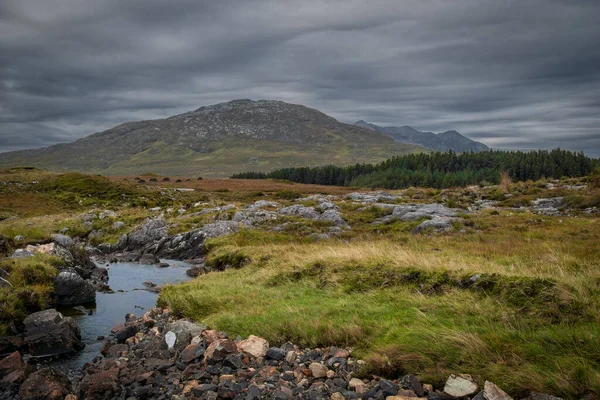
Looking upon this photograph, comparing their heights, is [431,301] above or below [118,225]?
above

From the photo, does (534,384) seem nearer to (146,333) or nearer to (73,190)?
(146,333)

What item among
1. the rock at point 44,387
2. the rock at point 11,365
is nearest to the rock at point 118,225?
the rock at point 11,365

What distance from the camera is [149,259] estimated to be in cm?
3578

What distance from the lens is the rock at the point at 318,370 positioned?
404 inches

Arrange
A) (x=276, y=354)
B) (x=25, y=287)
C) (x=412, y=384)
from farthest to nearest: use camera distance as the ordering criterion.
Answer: (x=25, y=287)
(x=276, y=354)
(x=412, y=384)

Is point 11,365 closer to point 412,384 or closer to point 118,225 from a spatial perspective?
point 412,384

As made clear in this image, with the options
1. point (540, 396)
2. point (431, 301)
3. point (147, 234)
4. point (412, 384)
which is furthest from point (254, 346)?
point (147, 234)

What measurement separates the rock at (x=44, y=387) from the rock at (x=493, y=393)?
1063 centimetres

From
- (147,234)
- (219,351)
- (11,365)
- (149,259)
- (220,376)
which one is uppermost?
(219,351)

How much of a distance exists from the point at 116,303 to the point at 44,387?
11592mm

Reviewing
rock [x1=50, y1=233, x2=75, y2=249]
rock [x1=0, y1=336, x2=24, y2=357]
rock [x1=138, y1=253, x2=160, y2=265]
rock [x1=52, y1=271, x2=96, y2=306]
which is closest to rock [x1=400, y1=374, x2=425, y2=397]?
rock [x1=0, y1=336, x2=24, y2=357]

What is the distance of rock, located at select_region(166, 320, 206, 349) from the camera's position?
13.9 metres

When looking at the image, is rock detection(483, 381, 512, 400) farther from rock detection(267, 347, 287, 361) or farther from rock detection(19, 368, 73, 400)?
rock detection(19, 368, 73, 400)

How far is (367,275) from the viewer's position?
16375 mm
